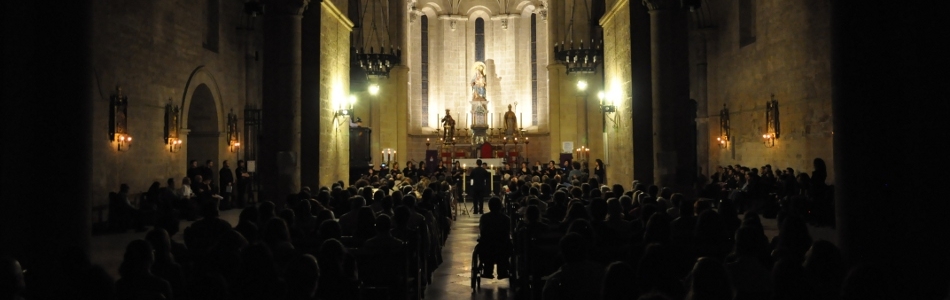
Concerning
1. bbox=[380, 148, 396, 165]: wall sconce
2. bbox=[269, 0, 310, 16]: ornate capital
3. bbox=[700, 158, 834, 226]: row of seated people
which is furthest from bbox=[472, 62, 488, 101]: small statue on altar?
bbox=[269, 0, 310, 16]: ornate capital

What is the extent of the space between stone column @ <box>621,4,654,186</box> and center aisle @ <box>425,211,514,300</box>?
476 cm

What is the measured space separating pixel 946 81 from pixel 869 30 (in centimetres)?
133

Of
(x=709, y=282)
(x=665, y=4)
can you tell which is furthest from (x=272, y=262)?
(x=665, y=4)

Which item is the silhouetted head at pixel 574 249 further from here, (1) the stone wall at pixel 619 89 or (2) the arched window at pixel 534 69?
(2) the arched window at pixel 534 69

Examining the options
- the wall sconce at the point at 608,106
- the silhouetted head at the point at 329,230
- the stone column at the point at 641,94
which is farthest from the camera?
the wall sconce at the point at 608,106

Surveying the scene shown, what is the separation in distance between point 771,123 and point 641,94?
6389mm

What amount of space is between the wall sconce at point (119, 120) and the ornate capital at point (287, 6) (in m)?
4.36

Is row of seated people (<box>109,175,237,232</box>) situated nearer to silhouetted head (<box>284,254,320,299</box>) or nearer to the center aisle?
the center aisle

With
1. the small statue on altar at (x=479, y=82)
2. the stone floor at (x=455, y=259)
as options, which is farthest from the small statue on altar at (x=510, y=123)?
the stone floor at (x=455, y=259)

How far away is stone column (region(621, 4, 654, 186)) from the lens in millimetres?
17766

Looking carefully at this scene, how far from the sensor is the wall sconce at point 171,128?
20.2m

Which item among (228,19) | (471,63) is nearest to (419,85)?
(471,63)

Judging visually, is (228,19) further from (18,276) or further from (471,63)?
(18,276)

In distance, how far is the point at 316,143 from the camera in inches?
714
